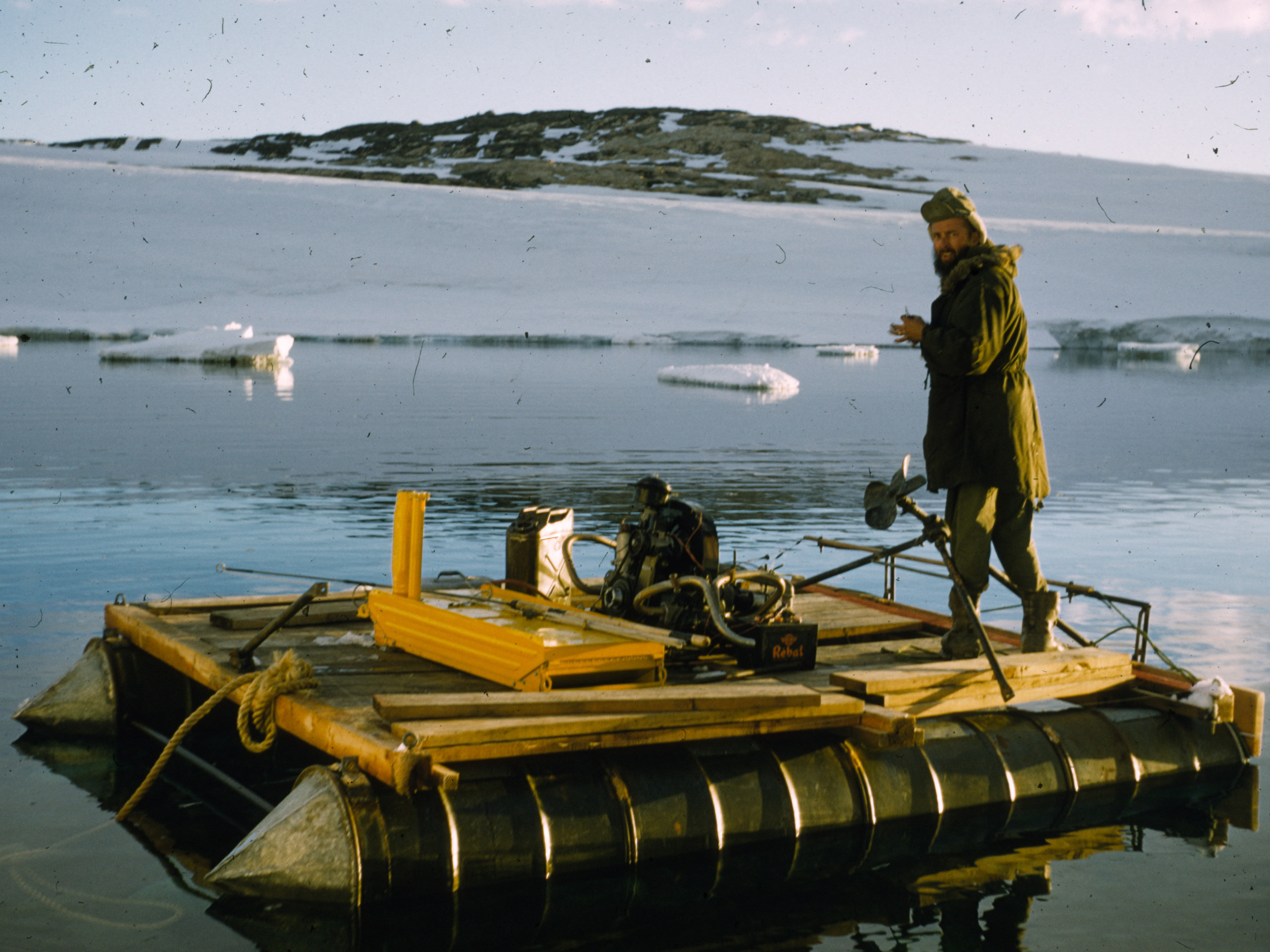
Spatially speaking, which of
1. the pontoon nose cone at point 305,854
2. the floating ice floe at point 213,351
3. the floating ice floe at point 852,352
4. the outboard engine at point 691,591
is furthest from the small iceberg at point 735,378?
the pontoon nose cone at point 305,854


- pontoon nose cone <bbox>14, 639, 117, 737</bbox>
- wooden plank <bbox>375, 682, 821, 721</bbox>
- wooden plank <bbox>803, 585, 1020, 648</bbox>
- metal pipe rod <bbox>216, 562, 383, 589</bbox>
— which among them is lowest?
pontoon nose cone <bbox>14, 639, 117, 737</bbox>

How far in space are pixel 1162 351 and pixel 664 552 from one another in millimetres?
40152

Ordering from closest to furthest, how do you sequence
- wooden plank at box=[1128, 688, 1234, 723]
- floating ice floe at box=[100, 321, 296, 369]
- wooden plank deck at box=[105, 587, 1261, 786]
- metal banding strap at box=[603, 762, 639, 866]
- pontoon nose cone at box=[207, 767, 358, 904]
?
pontoon nose cone at box=[207, 767, 358, 904]
wooden plank deck at box=[105, 587, 1261, 786]
metal banding strap at box=[603, 762, 639, 866]
wooden plank at box=[1128, 688, 1234, 723]
floating ice floe at box=[100, 321, 296, 369]

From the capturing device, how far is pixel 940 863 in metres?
4.73

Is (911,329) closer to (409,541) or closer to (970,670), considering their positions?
(970,670)

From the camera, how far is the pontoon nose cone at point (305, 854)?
3.88 metres

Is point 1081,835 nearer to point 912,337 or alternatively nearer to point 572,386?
point 912,337

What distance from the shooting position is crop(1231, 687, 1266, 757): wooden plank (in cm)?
569

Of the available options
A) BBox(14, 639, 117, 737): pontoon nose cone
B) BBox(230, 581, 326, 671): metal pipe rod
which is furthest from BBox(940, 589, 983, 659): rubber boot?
BBox(14, 639, 117, 737): pontoon nose cone

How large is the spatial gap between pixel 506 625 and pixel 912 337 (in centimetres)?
189

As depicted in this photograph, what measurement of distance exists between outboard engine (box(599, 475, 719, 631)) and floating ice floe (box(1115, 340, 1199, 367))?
38809 mm

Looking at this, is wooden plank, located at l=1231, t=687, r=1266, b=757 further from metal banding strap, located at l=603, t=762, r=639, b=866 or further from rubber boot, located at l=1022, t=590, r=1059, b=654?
metal banding strap, located at l=603, t=762, r=639, b=866

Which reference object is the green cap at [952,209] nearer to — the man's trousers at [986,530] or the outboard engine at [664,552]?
the man's trousers at [986,530]

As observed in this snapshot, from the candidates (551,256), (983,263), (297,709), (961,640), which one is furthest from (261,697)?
(551,256)
